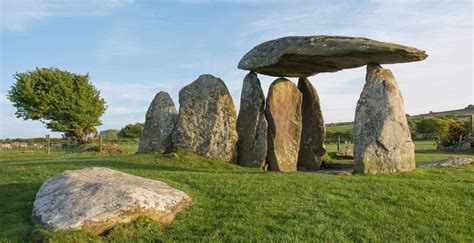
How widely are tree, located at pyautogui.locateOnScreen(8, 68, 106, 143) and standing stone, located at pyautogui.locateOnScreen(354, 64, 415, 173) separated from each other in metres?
40.5

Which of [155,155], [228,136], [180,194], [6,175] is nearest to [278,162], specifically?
[228,136]

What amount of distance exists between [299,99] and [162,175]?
8.52 m

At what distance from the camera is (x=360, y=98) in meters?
16.5

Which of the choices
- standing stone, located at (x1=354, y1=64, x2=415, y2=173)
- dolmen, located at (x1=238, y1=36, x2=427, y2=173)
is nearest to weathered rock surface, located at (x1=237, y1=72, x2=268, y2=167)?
dolmen, located at (x1=238, y1=36, x2=427, y2=173)

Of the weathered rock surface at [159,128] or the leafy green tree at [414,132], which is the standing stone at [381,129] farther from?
the leafy green tree at [414,132]

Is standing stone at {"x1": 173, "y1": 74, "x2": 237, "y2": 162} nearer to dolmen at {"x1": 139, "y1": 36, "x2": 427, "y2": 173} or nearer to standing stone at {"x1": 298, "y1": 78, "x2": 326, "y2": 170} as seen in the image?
dolmen at {"x1": 139, "y1": 36, "x2": 427, "y2": 173}

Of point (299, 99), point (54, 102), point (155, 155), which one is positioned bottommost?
point (155, 155)

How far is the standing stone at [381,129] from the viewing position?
1519 cm

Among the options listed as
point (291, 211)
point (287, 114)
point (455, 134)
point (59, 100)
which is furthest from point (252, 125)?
point (59, 100)

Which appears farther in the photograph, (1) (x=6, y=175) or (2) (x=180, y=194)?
(1) (x=6, y=175)

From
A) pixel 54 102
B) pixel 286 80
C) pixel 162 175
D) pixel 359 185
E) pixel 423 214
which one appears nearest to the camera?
pixel 423 214

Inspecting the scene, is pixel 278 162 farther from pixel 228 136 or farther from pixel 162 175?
pixel 162 175

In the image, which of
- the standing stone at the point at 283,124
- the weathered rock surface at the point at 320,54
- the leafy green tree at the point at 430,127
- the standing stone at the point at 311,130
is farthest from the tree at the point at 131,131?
the weathered rock surface at the point at 320,54

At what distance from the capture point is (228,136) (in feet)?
60.4
